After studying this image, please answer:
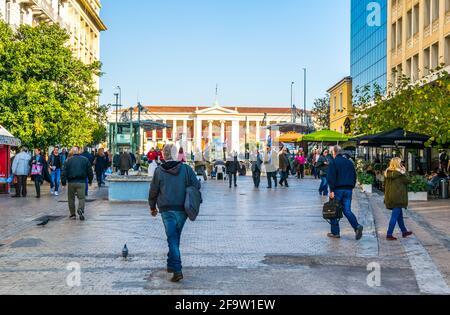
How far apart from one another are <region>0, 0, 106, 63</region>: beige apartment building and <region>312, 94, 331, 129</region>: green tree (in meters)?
24.4

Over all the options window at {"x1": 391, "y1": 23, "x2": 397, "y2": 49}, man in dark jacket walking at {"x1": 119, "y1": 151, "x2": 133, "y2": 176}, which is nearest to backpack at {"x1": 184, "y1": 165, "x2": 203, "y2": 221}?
man in dark jacket walking at {"x1": 119, "y1": 151, "x2": 133, "y2": 176}

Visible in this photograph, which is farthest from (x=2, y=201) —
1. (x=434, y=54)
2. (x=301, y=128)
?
(x=301, y=128)

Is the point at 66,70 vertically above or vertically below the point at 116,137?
above

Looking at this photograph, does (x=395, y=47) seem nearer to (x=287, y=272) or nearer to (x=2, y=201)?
(x=2, y=201)

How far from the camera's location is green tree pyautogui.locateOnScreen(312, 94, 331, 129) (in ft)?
248

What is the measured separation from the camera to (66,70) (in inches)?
1292

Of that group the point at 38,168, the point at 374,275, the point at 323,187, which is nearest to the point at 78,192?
the point at 38,168

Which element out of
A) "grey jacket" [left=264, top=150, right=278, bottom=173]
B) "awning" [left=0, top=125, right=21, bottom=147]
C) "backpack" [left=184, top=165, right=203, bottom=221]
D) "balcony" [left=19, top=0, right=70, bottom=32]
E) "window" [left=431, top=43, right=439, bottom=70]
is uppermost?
"balcony" [left=19, top=0, right=70, bottom=32]

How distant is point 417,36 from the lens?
4284 cm

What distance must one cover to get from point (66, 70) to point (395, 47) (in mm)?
24903

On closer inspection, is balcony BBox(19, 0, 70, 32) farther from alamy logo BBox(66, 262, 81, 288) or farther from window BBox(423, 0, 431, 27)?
alamy logo BBox(66, 262, 81, 288)

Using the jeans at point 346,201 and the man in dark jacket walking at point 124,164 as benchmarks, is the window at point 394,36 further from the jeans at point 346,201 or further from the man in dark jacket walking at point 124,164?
the jeans at point 346,201

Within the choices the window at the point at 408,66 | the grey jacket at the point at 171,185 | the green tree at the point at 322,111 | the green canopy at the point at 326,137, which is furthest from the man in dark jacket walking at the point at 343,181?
the green tree at the point at 322,111

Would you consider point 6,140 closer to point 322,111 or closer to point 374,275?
point 374,275
